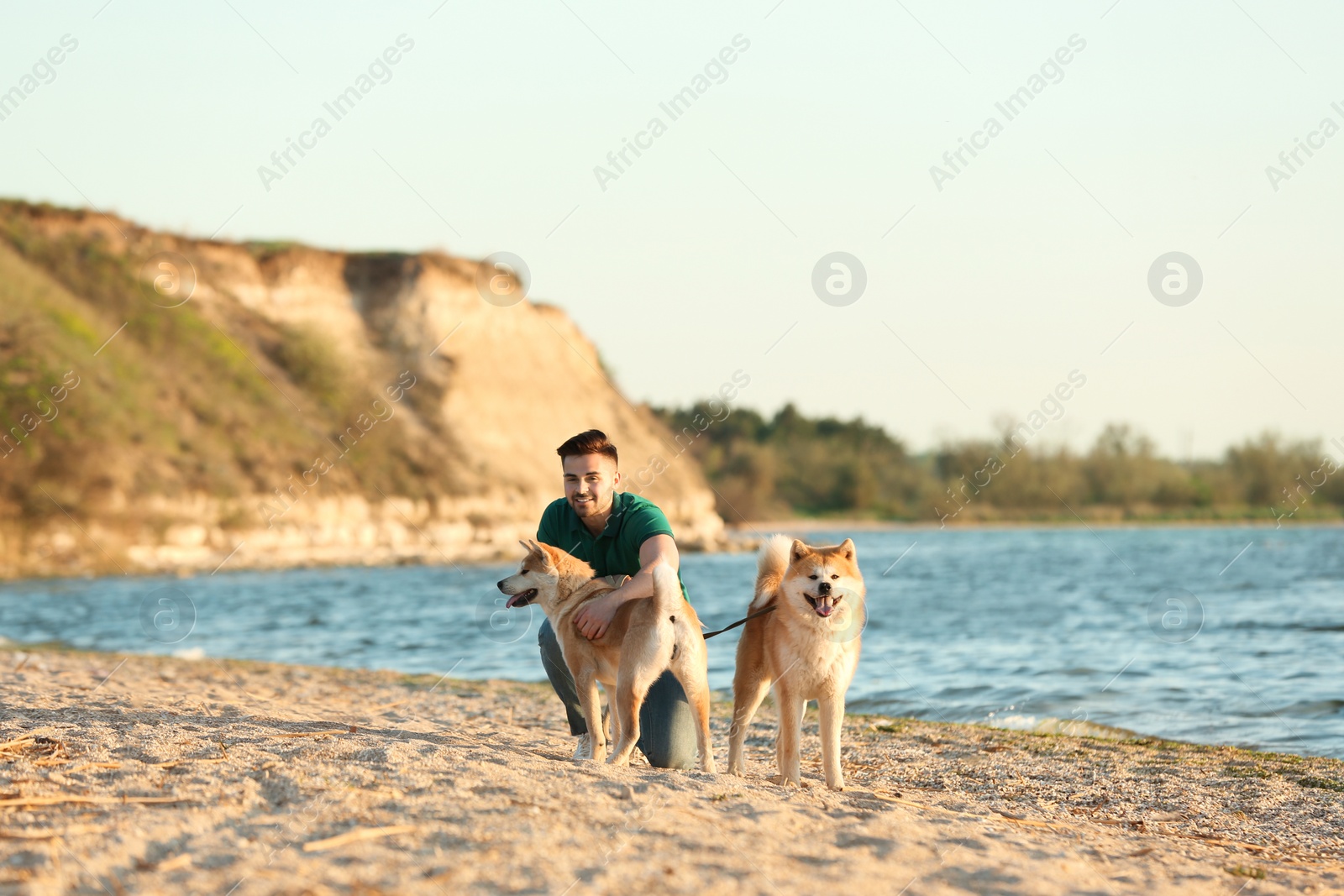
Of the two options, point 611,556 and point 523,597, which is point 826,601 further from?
point 523,597

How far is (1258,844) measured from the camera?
18.1 ft

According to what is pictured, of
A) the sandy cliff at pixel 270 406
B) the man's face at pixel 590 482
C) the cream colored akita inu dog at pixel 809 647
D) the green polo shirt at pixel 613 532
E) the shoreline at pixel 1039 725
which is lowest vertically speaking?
the shoreline at pixel 1039 725

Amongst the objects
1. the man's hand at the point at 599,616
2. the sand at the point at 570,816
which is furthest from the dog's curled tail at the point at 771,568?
the sand at the point at 570,816

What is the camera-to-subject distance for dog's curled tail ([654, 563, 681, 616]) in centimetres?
601

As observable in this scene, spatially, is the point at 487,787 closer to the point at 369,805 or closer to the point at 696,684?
the point at 369,805

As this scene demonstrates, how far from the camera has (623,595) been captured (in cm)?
623

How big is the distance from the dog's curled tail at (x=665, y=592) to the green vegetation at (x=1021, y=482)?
63388mm

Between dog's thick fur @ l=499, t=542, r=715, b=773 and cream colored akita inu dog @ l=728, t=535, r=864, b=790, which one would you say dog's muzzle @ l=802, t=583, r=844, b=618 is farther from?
dog's thick fur @ l=499, t=542, r=715, b=773

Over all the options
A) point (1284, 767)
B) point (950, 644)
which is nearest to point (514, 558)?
point (950, 644)

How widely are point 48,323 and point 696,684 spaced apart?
4036 centimetres

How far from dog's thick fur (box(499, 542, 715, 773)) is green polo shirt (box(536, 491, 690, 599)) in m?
0.27

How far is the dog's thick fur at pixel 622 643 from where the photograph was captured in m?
6.02

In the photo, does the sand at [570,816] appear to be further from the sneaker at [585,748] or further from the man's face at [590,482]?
the man's face at [590,482]

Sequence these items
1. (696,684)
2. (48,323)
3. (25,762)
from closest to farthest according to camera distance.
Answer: (25,762)
(696,684)
(48,323)
